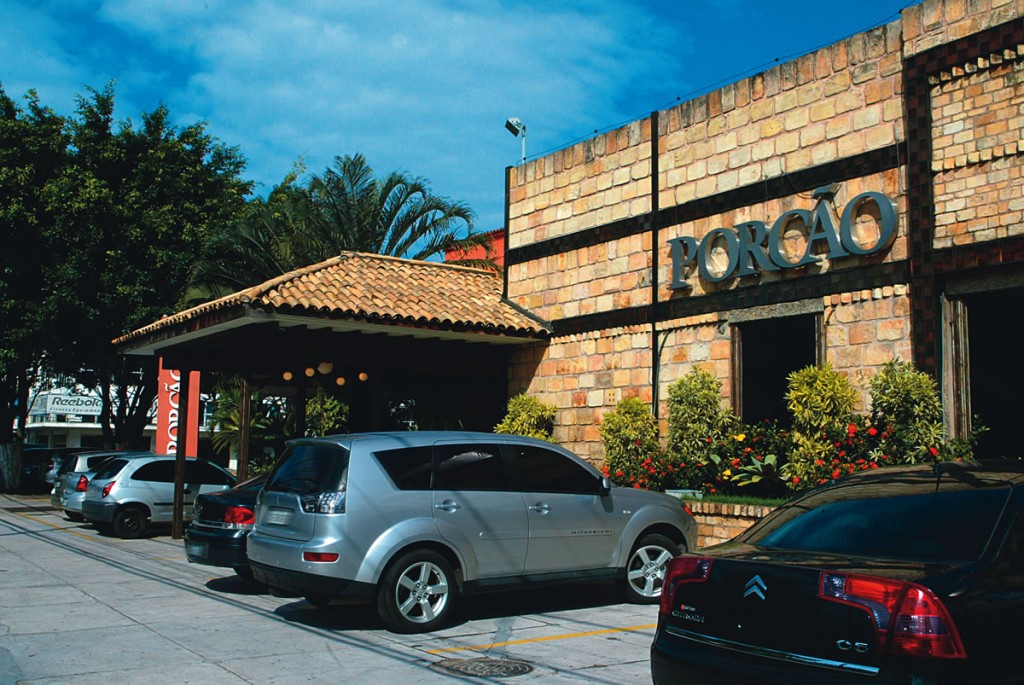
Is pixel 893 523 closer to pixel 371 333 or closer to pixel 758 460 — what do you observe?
pixel 758 460

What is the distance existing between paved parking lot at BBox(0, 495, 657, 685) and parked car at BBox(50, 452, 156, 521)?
697cm

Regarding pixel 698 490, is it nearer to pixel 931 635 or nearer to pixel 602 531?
pixel 602 531

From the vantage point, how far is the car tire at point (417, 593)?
8.33 meters

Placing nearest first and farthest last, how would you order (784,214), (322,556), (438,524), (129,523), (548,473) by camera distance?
(322,556), (438,524), (548,473), (784,214), (129,523)

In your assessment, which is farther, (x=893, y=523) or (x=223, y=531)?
(x=223, y=531)

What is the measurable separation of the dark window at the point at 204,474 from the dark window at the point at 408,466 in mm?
10224

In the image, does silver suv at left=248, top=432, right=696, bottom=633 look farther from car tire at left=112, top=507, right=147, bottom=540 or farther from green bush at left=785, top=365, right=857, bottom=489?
car tire at left=112, top=507, right=147, bottom=540

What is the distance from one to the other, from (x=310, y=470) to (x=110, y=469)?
11.1 m

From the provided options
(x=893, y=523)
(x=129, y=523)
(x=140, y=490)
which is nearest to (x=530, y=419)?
(x=140, y=490)

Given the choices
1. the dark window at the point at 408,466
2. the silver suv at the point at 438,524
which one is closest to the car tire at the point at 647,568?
the silver suv at the point at 438,524

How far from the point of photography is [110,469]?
18.2 m

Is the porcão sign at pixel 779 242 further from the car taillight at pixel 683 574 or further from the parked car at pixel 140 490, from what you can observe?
the parked car at pixel 140 490

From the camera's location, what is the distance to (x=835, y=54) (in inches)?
498

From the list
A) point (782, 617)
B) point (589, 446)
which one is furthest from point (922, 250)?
point (782, 617)
